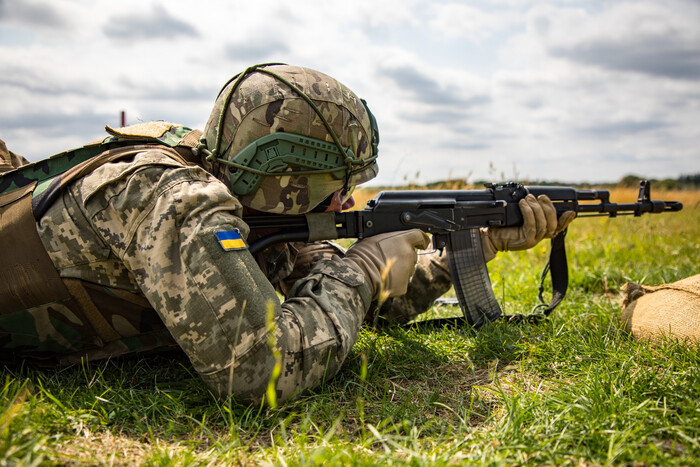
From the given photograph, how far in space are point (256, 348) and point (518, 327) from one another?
214 cm

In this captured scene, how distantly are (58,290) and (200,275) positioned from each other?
2.88 ft

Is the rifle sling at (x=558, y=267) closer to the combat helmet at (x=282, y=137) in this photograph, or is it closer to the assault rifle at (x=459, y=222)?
the assault rifle at (x=459, y=222)

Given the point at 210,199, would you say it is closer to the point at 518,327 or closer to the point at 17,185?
the point at 17,185

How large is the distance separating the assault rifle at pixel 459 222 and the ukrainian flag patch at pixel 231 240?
1.65ft

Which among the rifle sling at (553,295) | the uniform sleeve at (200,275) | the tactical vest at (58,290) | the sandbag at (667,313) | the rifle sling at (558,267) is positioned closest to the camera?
the uniform sleeve at (200,275)

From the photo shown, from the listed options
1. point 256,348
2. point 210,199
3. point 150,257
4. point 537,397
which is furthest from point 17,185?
point 537,397

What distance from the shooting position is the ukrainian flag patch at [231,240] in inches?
86.0

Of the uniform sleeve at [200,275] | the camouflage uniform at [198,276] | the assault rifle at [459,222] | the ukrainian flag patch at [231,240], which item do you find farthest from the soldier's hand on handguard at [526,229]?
the ukrainian flag patch at [231,240]

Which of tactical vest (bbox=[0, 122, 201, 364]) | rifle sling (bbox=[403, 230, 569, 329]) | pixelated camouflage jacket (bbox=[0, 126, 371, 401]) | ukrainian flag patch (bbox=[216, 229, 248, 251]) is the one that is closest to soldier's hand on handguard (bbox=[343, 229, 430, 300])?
pixelated camouflage jacket (bbox=[0, 126, 371, 401])

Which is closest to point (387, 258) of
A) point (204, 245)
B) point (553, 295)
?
point (204, 245)

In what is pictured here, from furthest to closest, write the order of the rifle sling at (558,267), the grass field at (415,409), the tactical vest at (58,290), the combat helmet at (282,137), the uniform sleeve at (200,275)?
the rifle sling at (558,267), the combat helmet at (282,137), the tactical vest at (58,290), the uniform sleeve at (200,275), the grass field at (415,409)

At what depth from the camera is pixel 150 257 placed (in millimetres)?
2203

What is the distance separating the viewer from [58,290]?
2.45 meters

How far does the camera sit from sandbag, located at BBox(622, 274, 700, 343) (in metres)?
3.00
